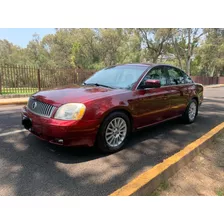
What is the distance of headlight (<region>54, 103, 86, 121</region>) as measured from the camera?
3.05 m

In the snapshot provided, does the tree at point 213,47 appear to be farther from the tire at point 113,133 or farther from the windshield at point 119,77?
the tire at point 113,133

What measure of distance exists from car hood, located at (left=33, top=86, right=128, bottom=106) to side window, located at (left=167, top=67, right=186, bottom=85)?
5.65 feet

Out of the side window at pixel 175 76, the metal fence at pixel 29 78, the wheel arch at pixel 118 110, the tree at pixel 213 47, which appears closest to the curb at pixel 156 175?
the wheel arch at pixel 118 110

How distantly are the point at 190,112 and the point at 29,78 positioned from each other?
9101 mm

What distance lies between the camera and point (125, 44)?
30141 millimetres

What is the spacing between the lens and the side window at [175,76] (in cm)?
493

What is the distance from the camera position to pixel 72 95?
10.9 ft

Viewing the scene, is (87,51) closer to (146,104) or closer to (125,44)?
(125,44)

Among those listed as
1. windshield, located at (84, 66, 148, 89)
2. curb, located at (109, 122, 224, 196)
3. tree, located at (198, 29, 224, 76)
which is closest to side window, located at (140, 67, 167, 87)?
windshield, located at (84, 66, 148, 89)

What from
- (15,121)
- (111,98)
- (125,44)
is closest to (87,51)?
(125,44)

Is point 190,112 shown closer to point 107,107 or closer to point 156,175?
point 107,107

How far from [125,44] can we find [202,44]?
1248cm

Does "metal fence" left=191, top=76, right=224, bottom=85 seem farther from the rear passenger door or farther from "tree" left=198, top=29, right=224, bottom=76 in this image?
the rear passenger door

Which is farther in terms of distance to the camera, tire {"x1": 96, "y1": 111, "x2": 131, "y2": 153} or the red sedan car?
tire {"x1": 96, "y1": 111, "x2": 131, "y2": 153}
